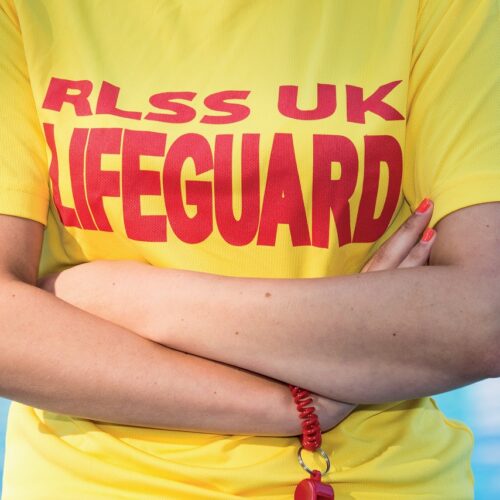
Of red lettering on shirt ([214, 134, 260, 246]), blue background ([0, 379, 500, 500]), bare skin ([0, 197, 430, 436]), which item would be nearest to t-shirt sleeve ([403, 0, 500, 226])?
red lettering on shirt ([214, 134, 260, 246])

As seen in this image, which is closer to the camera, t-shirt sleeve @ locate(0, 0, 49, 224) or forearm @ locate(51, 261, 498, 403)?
forearm @ locate(51, 261, 498, 403)

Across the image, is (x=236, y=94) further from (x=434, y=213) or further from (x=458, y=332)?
(x=458, y=332)

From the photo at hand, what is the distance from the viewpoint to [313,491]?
1.22 metres

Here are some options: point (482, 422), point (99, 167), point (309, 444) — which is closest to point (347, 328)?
point (309, 444)

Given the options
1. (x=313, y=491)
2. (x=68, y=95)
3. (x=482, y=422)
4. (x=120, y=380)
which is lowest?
(x=313, y=491)

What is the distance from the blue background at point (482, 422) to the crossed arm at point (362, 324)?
1637 mm

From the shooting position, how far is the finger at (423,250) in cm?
133

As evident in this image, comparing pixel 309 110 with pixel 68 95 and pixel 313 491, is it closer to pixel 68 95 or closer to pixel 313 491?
pixel 68 95

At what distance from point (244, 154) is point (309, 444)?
0.40 metres

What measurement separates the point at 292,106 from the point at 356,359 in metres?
0.37

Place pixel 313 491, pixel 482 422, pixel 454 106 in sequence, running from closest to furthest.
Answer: pixel 313 491, pixel 454 106, pixel 482 422

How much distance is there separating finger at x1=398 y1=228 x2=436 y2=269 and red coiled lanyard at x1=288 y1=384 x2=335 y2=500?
0.23 metres

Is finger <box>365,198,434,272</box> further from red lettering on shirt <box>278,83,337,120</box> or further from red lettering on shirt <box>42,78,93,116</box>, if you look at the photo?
red lettering on shirt <box>42,78,93,116</box>

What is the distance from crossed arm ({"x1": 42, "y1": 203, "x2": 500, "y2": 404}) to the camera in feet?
4.02
